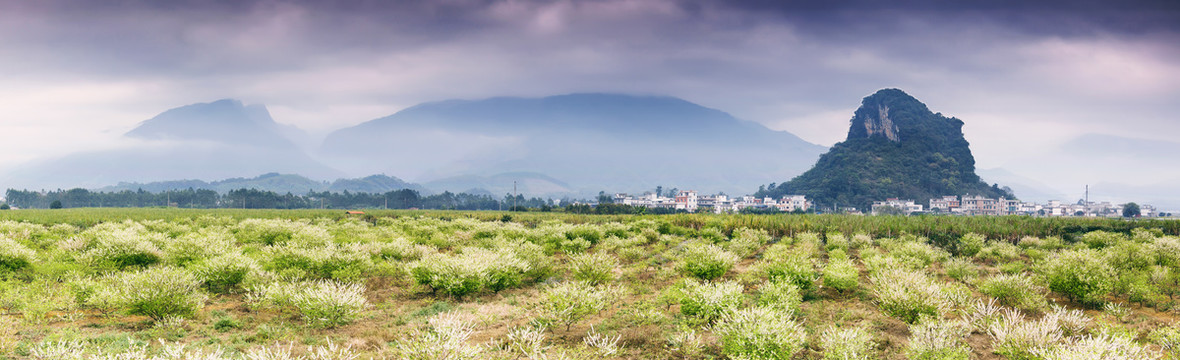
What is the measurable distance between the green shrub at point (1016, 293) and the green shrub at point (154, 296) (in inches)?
782

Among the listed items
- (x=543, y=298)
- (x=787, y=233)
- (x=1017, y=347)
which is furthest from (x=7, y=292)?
(x=787, y=233)

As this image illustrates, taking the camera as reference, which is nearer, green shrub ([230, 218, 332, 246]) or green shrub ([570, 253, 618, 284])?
green shrub ([570, 253, 618, 284])

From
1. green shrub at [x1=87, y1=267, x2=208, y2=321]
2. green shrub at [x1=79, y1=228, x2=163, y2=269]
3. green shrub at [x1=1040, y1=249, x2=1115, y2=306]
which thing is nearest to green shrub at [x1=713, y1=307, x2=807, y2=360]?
green shrub at [x1=1040, y1=249, x2=1115, y2=306]

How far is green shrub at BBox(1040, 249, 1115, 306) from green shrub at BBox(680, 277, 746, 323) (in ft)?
33.5

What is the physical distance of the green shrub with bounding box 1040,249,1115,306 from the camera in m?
13.5

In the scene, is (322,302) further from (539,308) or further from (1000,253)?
(1000,253)

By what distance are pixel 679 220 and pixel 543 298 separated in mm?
38963

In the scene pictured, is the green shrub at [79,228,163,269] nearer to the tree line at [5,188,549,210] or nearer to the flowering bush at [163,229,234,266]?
the flowering bush at [163,229,234,266]

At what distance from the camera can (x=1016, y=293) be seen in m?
13.1

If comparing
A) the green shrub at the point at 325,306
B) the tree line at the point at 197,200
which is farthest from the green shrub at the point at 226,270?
the tree line at the point at 197,200

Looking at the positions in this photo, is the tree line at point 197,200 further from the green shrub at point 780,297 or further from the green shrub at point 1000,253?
the green shrub at point 780,297

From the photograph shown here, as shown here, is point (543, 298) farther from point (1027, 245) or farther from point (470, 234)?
point (1027, 245)

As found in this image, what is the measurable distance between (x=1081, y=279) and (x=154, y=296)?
22909 millimetres

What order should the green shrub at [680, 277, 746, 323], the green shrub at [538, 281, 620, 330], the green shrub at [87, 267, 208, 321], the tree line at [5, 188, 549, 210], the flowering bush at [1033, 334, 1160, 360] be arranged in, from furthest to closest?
the tree line at [5, 188, 549, 210]
the green shrub at [680, 277, 746, 323]
the green shrub at [538, 281, 620, 330]
the green shrub at [87, 267, 208, 321]
the flowering bush at [1033, 334, 1160, 360]
